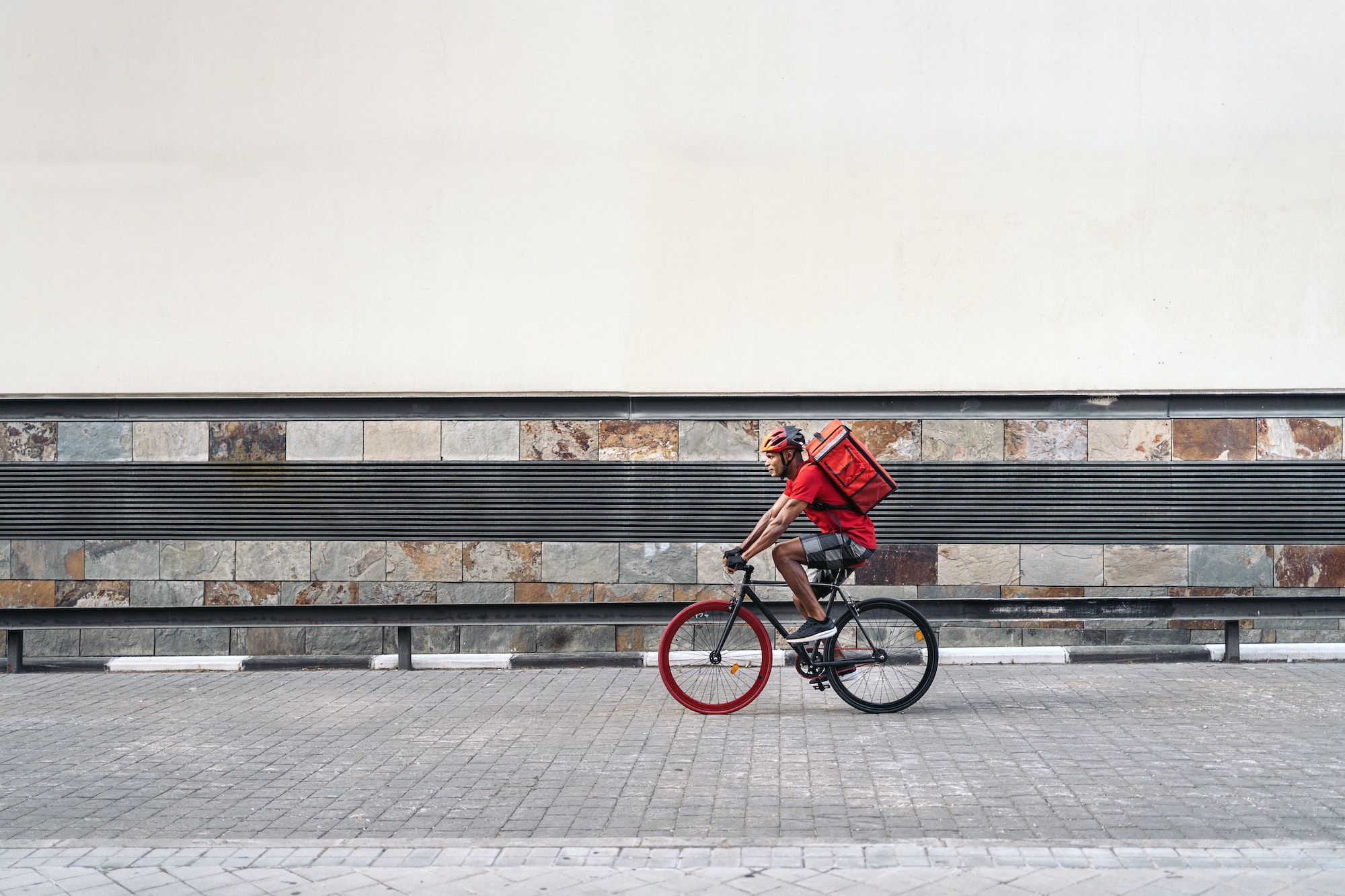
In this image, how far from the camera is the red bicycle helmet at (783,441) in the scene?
704 centimetres

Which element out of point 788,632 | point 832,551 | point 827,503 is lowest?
point 788,632

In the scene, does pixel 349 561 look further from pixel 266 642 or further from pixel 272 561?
pixel 266 642

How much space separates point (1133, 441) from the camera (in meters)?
9.46

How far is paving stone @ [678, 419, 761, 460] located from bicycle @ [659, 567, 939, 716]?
2.59 meters

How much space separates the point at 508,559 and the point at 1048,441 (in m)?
4.62

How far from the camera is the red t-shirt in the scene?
6.93 meters

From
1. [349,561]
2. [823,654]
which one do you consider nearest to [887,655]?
[823,654]

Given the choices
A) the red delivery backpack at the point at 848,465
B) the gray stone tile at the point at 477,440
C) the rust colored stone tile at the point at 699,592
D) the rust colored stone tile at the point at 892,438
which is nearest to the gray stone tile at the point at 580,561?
the rust colored stone tile at the point at 699,592

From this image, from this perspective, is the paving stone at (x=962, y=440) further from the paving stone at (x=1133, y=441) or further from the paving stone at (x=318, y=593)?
the paving stone at (x=318, y=593)

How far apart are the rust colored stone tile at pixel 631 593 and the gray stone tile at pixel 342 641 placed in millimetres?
1850

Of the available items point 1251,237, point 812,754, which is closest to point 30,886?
point 812,754

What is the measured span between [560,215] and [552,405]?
161 centimetres

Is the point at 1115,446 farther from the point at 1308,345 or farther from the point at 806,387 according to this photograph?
the point at 806,387

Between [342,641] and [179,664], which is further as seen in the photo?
[342,641]
